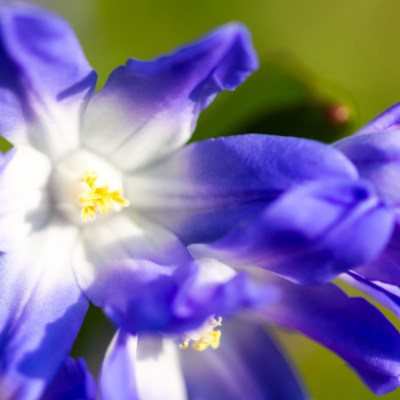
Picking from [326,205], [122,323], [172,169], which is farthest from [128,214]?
[326,205]

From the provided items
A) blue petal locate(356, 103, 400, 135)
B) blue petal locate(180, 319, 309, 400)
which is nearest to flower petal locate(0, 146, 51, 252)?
blue petal locate(180, 319, 309, 400)

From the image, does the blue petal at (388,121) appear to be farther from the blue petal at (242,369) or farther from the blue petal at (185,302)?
the blue petal at (242,369)

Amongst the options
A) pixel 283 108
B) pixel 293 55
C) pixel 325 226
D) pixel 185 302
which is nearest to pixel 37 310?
pixel 185 302

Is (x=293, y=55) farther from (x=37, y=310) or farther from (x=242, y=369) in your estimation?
(x=37, y=310)

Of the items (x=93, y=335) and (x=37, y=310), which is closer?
(x=37, y=310)

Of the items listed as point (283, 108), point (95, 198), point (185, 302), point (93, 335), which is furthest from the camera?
point (283, 108)

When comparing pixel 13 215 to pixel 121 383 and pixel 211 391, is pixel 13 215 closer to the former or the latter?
pixel 121 383

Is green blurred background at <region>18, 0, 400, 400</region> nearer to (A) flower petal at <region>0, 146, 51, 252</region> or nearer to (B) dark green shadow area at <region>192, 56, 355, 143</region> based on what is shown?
(B) dark green shadow area at <region>192, 56, 355, 143</region>

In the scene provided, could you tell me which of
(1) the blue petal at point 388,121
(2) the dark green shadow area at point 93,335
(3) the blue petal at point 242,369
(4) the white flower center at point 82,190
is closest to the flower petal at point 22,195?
(4) the white flower center at point 82,190
